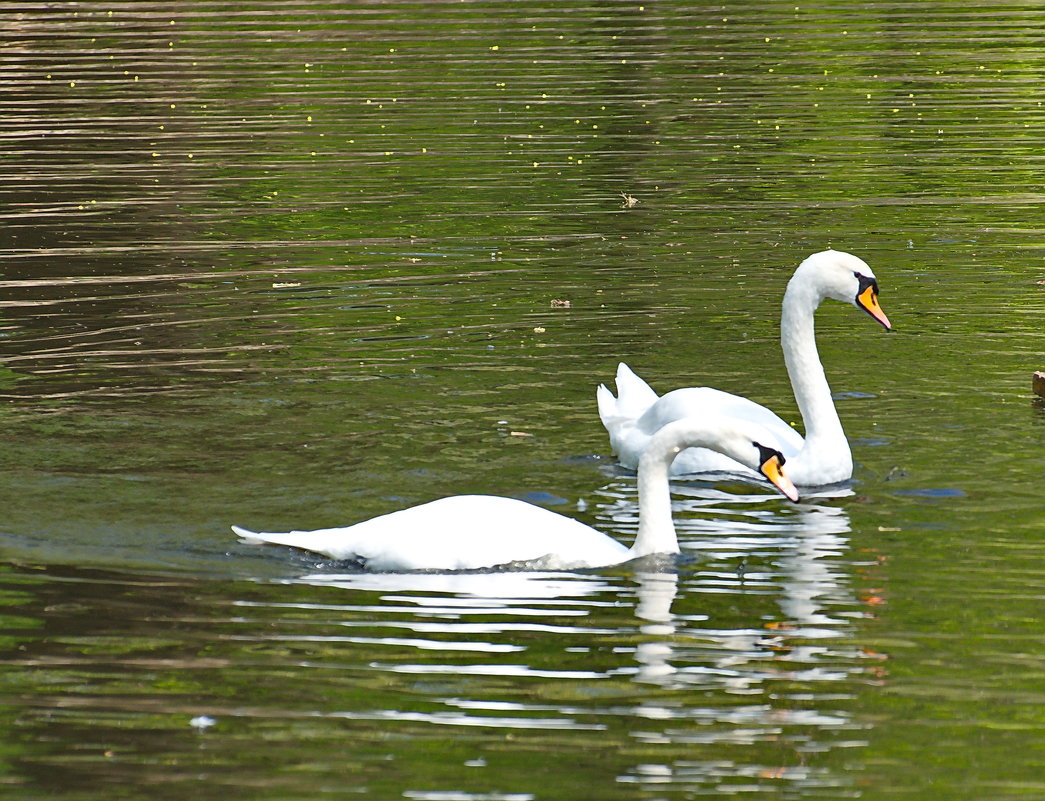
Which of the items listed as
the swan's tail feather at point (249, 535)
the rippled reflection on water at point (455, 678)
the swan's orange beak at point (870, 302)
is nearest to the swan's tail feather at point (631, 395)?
the swan's orange beak at point (870, 302)

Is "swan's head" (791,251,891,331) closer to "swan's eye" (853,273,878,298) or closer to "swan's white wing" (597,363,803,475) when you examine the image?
"swan's eye" (853,273,878,298)

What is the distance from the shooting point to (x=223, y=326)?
46.1ft

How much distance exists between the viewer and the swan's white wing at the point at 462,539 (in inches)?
342

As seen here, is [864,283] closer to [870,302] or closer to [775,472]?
[870,302]

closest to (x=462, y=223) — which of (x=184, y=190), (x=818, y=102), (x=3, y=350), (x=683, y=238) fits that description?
(x=683, y=238)

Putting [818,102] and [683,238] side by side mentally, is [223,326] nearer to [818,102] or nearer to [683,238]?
[683,238]

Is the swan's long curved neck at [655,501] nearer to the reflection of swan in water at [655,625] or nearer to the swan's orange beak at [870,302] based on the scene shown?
the reflection of swan in water at [655,625]

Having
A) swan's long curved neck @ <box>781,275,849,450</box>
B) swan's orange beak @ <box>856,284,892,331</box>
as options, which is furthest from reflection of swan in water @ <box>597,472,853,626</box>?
swan's orange beak @ <box>856,284,892,331</box>

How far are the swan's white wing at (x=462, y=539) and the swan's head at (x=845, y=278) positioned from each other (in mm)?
2870

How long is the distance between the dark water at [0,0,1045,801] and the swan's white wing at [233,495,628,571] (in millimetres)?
124

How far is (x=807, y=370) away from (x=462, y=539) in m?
2.95

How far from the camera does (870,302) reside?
11.0 meters

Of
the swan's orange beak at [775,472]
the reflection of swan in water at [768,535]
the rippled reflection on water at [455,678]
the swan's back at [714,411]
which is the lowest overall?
the rippled reflection on water at [455,678]

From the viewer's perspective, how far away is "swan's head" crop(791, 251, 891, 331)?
35.9ft
